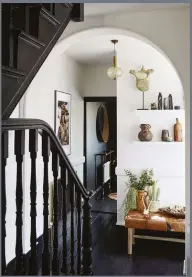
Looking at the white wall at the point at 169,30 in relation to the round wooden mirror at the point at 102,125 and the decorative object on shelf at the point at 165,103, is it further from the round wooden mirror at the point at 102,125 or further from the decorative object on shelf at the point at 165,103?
the round wooden mirror at the point at 102,125

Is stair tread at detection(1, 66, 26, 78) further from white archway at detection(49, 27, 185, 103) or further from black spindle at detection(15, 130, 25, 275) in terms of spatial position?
white archway at detection(49, 27, 185, 103)

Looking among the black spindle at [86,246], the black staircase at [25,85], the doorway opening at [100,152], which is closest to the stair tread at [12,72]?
the black staircase at [25,85]

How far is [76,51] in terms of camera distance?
550cm

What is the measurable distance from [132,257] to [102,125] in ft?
15.2

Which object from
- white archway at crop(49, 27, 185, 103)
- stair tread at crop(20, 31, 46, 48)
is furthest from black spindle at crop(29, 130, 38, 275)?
white archway at crop(49, 27, 185, 103)

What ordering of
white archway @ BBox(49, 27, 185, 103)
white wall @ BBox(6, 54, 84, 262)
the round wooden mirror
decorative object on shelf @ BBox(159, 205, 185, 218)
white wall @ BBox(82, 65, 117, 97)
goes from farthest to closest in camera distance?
the round wooden mirror < white wall @ BBox(82, 65, 117, 97) < decorative object on shelf @ BBox(159, 205, 185, 218) < white wall @ BBox(6, 54, 84, 262) < white archway @ BBox(49, 27, 185, 103)

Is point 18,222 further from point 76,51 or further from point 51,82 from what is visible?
point 76,51

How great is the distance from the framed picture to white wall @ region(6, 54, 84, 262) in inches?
5.3

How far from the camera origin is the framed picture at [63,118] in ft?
17.0

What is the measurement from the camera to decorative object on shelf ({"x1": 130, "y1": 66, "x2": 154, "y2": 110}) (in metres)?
4.73

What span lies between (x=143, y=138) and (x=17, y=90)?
3.68m

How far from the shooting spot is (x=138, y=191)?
4.49m

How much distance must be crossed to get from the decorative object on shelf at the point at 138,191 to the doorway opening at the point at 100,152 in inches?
43.1

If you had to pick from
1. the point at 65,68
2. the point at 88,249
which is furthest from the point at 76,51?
the point at 88,249
